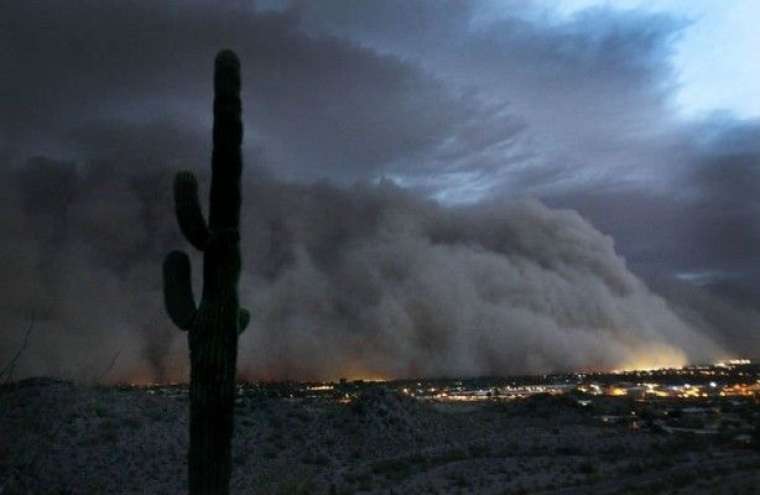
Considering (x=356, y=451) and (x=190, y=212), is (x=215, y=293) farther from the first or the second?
(x=356, y=451)

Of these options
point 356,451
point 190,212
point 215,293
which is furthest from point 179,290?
point 356,451

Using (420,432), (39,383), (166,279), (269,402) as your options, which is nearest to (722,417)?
(420,432)

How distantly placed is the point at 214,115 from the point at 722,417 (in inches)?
1950

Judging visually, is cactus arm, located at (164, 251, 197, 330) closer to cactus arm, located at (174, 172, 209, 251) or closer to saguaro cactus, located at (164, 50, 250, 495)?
saguaro cactus, located at (164, 50, 250, 495)

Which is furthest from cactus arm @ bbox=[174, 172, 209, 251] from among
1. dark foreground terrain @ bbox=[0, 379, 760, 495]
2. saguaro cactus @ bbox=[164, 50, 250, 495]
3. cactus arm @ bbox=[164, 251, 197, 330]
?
dark foreground terrain @ bbox=[0, 379, 760, 495]

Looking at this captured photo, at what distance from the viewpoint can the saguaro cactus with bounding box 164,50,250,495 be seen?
13562mm

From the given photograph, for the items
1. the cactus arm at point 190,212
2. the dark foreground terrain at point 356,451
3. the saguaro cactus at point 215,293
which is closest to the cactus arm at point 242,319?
the saguaro cactus at point 215,293

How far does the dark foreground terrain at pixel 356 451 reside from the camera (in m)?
26.0

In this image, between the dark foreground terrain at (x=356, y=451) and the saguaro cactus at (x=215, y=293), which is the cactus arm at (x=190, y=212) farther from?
the dark foreground terrain at (x=356, y=451)

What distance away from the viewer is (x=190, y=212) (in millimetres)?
13812

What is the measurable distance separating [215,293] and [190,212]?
5.56 feet

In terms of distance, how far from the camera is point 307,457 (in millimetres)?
34938

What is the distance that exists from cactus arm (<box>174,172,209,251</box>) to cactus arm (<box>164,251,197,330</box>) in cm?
64

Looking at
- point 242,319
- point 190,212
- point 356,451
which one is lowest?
point 356,451
